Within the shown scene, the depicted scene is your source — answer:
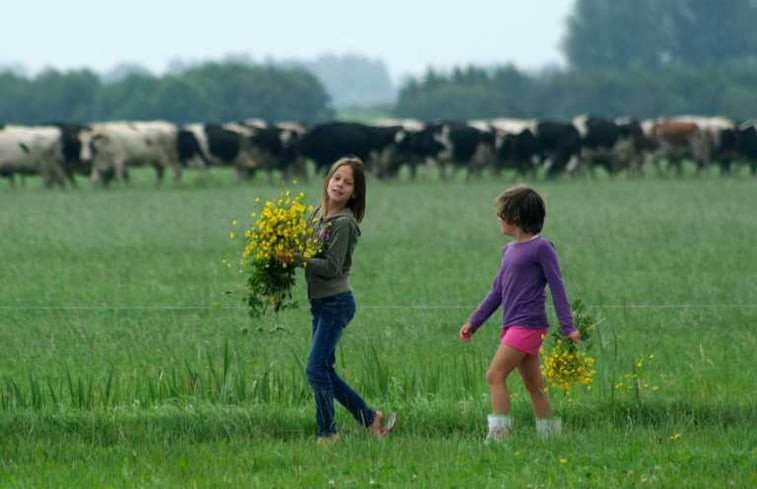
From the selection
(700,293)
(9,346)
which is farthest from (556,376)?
(700,293)

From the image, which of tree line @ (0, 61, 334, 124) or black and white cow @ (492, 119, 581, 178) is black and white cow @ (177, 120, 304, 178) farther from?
tree line @ (0, 61, 334, 124)

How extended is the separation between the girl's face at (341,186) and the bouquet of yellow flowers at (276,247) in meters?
0.16

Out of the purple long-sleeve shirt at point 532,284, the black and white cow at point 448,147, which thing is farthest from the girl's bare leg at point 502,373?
the black and white cow at point 448,147

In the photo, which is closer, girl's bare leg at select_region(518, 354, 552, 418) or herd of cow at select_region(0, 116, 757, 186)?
girl's bare leg at select_region(518, 354, 552, 418)

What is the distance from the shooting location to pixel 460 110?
390 ft

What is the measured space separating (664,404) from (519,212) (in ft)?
5.44

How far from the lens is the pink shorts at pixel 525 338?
352 inches

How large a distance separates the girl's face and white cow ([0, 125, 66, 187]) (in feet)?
124

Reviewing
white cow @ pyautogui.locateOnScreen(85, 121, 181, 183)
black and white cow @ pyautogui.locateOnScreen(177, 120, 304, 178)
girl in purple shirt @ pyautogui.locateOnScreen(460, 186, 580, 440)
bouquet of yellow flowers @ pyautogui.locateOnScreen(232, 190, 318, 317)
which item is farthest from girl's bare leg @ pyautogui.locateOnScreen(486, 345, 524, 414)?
black and white cow @ pyautogui.locateOnScreen(177, 120, 304, 178)

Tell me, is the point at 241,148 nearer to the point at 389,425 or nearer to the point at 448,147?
the point at 448,147

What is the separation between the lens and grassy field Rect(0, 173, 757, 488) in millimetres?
8273

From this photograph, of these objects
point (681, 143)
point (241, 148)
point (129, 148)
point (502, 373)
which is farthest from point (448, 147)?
point (502, 373)

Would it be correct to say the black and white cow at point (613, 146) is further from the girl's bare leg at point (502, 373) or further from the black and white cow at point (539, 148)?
the girl's bare leg at point (502, 373)

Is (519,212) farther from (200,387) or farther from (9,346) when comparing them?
(9,346)
